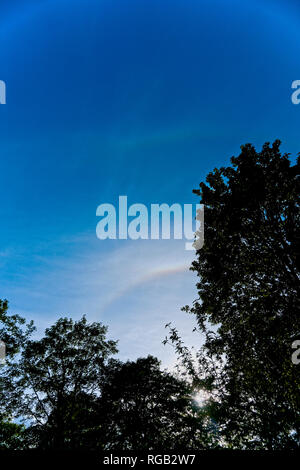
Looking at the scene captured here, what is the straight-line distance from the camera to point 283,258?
10180 mm

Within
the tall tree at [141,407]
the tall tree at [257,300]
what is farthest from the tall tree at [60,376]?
the tall tree at [257,300]

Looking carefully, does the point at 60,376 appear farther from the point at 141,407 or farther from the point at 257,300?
the point at 257,300

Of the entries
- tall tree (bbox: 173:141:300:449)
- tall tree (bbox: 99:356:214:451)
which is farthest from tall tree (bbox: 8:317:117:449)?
tall tree (bbox: 173:141:300:449)

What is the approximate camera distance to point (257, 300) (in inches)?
414

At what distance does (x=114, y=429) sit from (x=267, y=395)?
23.4 m

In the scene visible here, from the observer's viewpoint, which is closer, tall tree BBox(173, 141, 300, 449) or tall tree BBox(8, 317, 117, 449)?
tall tree BBox(173, 141, 300, 449)

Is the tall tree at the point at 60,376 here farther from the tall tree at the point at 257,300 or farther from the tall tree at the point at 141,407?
the tall tree at the point at 257,300

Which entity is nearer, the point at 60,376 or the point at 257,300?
the point at 257,300

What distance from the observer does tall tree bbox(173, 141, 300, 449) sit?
30.3 ft

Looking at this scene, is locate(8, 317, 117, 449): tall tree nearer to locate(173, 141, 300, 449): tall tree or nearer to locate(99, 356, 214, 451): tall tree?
locate(99, 356, 214, 451): tall tree

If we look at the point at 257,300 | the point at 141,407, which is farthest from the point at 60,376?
the point at 257,300

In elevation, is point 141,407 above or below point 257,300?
below
